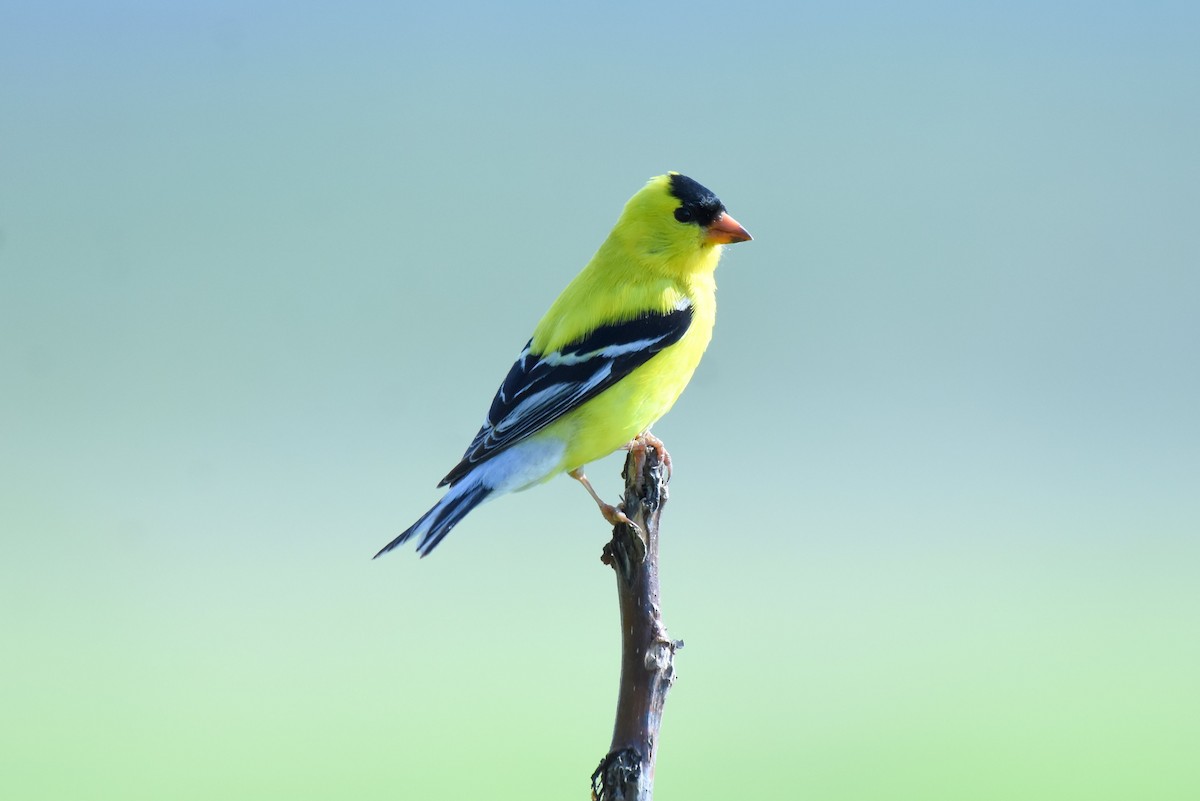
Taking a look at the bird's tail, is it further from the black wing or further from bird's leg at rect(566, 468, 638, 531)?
bird's leg at rect(566, 468, 638, 531)

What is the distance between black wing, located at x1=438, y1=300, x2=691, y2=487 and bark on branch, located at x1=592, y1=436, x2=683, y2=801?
28 cm

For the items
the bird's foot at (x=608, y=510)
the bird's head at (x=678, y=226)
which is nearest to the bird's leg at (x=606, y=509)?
the bird's foot at (x=608, y=510)

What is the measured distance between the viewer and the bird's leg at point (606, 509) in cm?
210

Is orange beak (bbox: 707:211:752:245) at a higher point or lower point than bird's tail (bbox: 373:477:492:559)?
higher

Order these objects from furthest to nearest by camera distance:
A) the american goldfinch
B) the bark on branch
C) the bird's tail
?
the american goldfinch
the bird's tail
the bark on branch

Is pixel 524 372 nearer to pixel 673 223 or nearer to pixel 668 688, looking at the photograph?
pixel 673 223

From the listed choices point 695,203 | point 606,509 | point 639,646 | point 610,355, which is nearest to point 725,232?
A: point 695,203

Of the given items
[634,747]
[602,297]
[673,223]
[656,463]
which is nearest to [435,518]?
[656,463]

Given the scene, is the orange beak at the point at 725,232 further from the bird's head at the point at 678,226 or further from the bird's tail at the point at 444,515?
the bird's tail at the point at 444,515

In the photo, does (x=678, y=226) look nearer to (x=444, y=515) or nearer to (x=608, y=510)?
(x=608, y=510)

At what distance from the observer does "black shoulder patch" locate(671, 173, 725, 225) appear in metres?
2.73

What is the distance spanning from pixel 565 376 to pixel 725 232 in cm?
61

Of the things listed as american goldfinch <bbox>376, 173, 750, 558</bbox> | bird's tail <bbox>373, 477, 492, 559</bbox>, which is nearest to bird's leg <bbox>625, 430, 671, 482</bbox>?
american goldfinch <bbox>376, 173, 750, 558</bbox>

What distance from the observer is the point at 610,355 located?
245 centimetres
